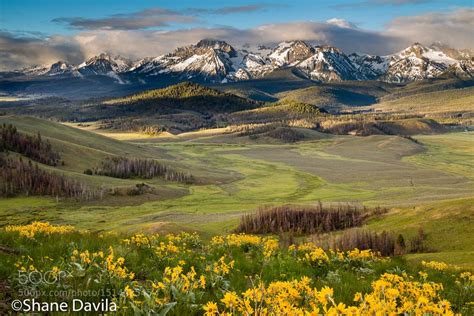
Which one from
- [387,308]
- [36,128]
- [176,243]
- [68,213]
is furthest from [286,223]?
[36,128]

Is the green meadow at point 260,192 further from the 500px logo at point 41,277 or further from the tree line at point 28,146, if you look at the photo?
the 500px logo at point 41,277

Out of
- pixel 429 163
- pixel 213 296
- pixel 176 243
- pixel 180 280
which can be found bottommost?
pixel 429 163

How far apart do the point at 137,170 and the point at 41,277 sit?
12964cm

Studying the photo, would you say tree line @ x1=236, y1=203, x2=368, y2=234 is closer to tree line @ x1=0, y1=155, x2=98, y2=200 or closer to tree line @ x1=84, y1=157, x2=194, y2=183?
tree line @ x1=0, y1=155, x2=98, y2=200

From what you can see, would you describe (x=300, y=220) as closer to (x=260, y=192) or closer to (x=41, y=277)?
(x=41, y=277)

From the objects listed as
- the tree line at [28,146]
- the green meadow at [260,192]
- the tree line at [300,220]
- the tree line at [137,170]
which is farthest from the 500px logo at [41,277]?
the tree line at [28,146]

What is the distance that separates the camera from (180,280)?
8.74m

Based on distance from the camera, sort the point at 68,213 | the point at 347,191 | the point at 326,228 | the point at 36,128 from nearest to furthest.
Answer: the point at 326,228 < the point at 68,213 < the point at 347,191 < the point at 36,128

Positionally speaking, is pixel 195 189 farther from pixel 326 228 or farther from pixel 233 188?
A: pixel 326 228

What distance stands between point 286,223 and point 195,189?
63.0 m

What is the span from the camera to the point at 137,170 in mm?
136375

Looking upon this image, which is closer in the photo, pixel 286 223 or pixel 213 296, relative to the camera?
pixel 213 296

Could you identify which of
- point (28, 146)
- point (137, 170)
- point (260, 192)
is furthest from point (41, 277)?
point (137, 170)

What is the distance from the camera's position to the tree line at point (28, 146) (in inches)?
4820
